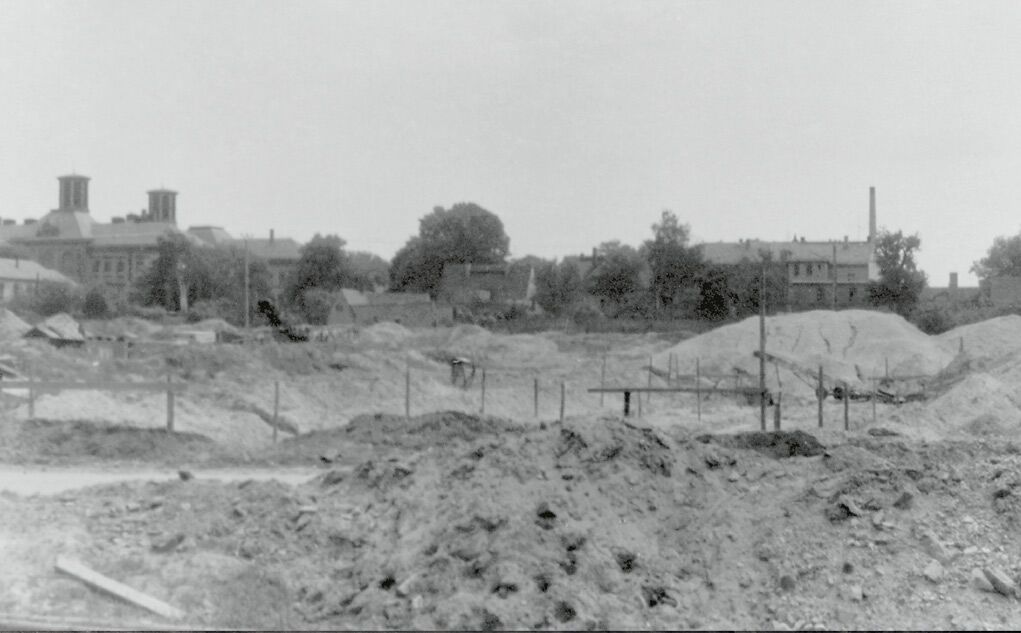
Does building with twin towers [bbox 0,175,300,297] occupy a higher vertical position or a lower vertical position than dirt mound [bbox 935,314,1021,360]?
higher

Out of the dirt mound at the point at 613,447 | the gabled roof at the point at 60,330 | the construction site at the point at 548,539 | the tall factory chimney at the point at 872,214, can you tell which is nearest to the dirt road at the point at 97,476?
the construction site at the point at 548,539

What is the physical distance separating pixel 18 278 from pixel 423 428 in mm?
69896

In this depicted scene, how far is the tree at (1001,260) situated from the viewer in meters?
99.2

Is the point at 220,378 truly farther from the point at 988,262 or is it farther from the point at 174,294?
the point at 988,262

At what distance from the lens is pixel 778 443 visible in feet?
59.4

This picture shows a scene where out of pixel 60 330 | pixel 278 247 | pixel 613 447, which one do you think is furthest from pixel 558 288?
pixel 613 447

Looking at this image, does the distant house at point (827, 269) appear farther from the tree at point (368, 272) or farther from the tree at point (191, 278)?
the tree at point (191, 278)

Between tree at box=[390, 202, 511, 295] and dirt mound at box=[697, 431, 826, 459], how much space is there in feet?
241

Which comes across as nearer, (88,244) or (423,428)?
(423,428)

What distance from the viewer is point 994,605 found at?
11016 mm

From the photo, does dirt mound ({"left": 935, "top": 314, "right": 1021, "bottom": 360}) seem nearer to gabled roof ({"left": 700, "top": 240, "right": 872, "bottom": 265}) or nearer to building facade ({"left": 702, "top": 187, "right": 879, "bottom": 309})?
building facade ({"left": 702, "top": 187, "right": 879, "bottom": 309})

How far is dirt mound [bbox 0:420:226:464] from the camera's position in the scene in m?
21.2

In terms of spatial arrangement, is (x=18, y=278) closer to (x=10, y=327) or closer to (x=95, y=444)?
(x=10, y=327)

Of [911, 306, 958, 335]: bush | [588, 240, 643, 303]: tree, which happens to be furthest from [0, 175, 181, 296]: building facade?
[911, 306, 958, 335]: bush
